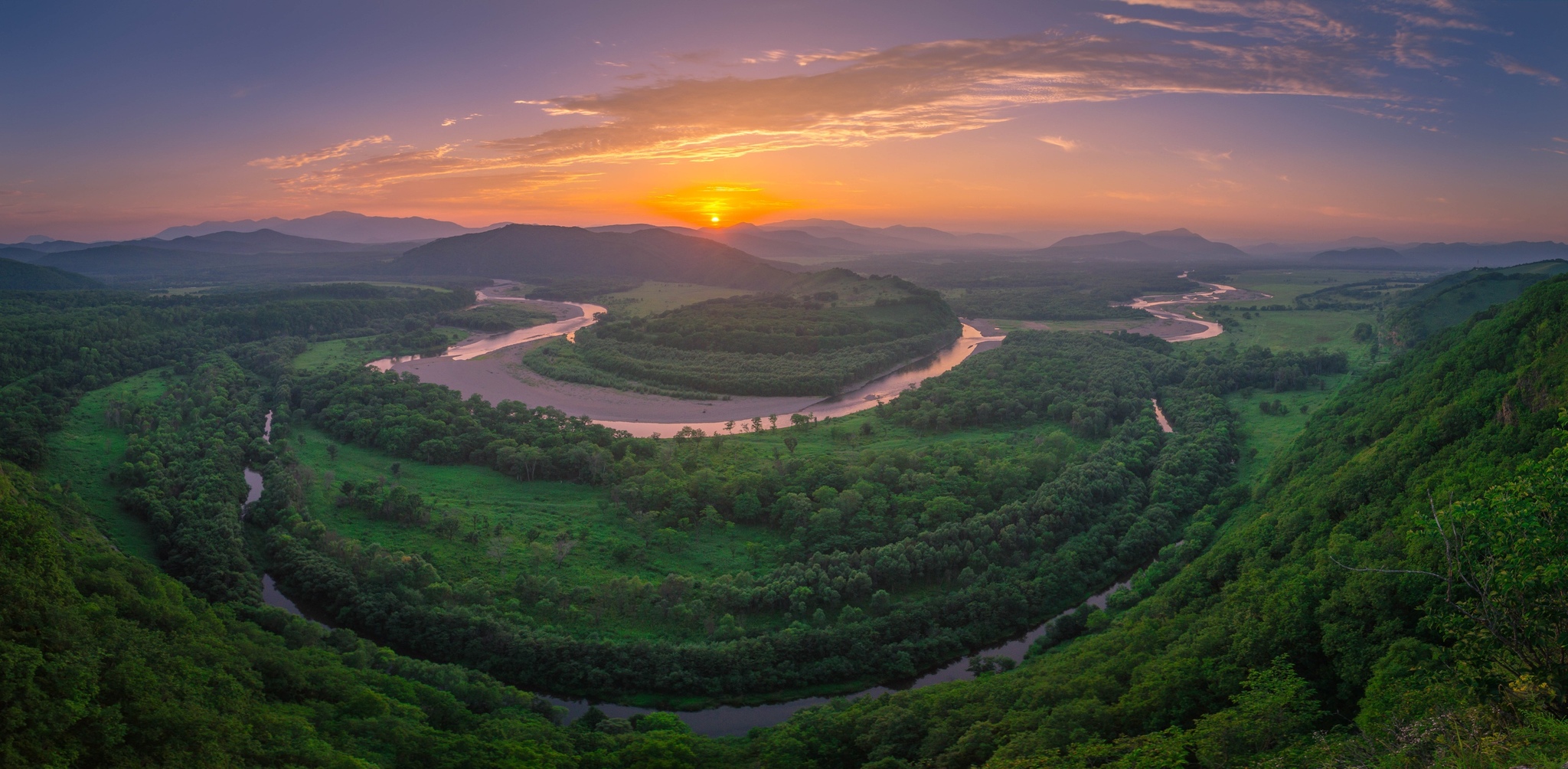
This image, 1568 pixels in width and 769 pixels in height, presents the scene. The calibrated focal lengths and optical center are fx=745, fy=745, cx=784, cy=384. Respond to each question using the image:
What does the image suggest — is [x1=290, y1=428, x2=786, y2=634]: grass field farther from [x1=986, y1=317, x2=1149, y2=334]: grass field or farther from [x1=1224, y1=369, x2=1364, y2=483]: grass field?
[x1=986, y1=317, x2=1149, y2=334]: grass field

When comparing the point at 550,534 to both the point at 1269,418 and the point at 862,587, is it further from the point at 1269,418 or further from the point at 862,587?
the point at 1269,418

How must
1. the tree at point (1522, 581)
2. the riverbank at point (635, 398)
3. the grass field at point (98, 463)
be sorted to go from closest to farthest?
the tree at point (1522, 581)
the grass field at point (98, 463)
the riverbank at point (635, 398)

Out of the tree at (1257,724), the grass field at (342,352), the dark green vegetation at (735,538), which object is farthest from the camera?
the grass field at (342,352)

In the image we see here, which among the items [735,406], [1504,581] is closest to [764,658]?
[1504,581]

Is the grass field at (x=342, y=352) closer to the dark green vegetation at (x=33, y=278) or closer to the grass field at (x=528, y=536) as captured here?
the grass field at (x=528, y=536)

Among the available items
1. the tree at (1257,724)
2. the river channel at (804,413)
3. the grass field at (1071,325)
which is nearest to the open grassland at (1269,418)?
the river channel at (804,413)

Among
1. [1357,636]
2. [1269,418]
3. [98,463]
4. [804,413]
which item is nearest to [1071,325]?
[1269,418]

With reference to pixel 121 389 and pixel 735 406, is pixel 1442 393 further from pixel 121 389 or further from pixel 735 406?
pixel 121 389
